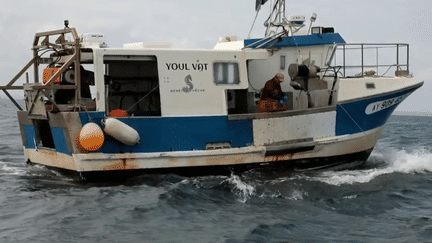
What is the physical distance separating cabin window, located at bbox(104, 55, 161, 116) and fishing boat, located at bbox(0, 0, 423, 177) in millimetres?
22

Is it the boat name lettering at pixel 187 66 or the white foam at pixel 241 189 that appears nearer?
the white foam at pixel 241 189

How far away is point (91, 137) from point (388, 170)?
636 cm

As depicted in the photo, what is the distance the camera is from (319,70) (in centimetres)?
1164

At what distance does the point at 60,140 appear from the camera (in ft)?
33.7

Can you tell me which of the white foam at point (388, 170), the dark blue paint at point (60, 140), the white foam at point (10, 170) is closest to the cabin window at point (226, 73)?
the white foam at point (388, 170)

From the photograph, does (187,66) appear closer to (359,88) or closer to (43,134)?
(43,134)

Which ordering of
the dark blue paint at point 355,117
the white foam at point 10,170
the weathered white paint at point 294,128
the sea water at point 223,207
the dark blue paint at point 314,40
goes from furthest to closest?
the dark blue paint at point 314,40, the white foam at point 10,170, the dark blue paint at point 355,117, the weathered white paint at point 294,128, the sea water at point 223,207

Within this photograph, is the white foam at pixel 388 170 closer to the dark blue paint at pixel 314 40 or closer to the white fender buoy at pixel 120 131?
the dark blue paint at pixel 314 40

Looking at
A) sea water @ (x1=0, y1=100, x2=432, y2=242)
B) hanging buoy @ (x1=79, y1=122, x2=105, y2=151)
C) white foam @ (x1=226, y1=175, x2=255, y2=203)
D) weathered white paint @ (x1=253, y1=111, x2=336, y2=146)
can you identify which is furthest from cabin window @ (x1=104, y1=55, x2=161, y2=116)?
white foam @ (x1=226, y1=175, x2=255, y2=203)

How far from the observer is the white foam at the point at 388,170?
1079 cm

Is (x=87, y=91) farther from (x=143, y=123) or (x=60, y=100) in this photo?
(x=143, y=123)

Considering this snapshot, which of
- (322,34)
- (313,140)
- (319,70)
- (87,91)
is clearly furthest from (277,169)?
(87,91)

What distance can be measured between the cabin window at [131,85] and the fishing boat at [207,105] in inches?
0.9

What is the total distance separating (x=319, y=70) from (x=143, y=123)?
3968 mm
